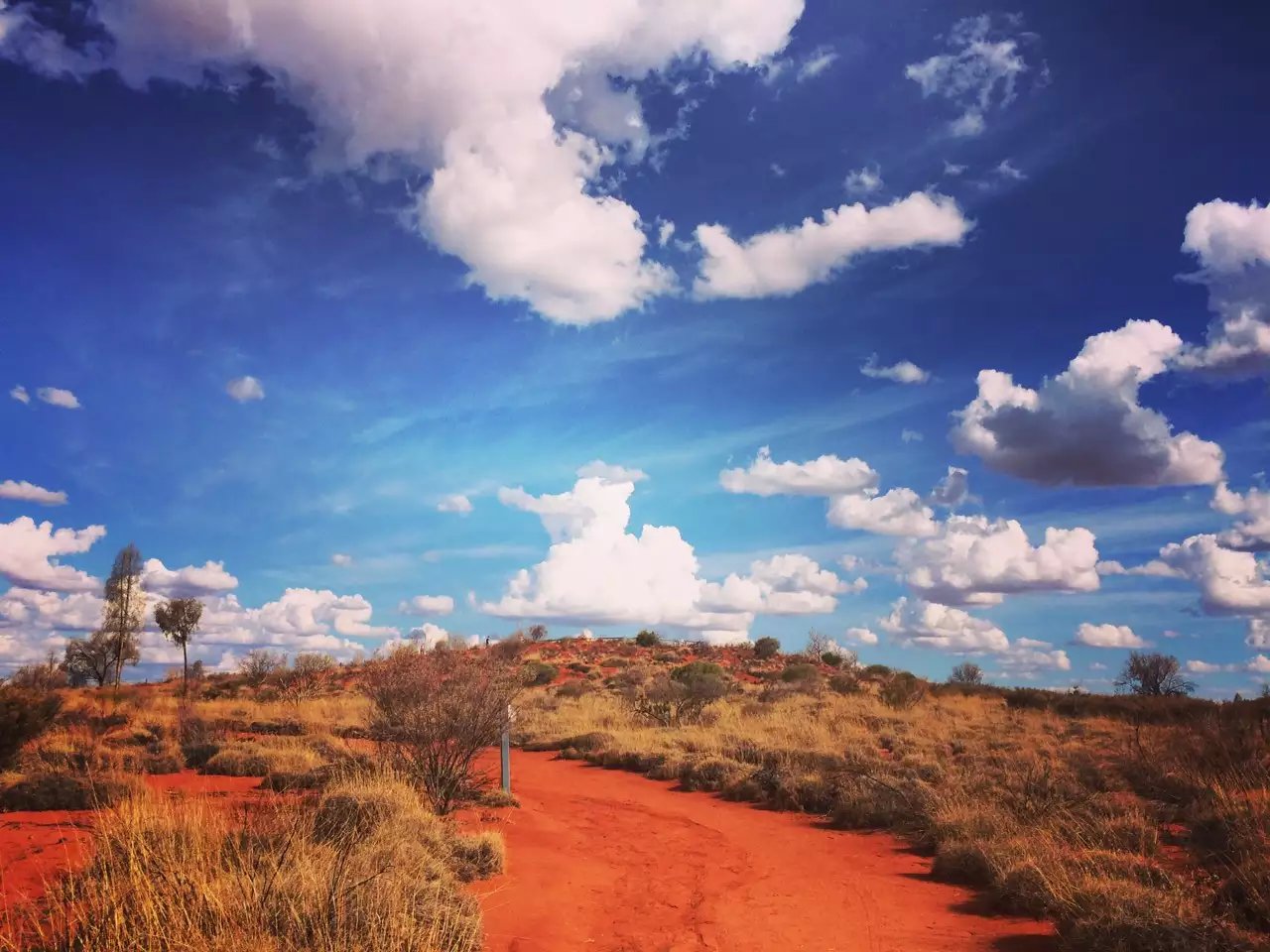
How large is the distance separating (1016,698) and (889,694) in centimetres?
744

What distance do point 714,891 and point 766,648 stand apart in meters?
49.7

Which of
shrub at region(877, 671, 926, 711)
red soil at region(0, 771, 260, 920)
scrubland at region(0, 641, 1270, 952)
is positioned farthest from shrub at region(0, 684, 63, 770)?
shrub at region(877, 671, 926, 711)

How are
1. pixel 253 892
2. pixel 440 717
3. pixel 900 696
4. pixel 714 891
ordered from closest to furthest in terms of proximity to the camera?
1. pixel 253 892
2. pixel 714 891
3. pixel 440 717
4. pixel 900 696

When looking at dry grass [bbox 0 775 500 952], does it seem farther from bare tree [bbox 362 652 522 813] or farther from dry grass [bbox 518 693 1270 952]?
dry grass [bbox 518 693 1270 952]

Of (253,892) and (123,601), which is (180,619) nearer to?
(123,601)

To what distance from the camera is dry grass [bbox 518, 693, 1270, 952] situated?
7586mm

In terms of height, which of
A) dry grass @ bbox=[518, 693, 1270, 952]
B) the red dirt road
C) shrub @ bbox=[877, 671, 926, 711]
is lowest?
the red dirt road

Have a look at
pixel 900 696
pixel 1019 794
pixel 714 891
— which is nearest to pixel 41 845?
pixel 714 891

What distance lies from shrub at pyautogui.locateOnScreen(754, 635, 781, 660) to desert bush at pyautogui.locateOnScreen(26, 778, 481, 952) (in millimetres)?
51270

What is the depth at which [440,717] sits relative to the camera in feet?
41.7

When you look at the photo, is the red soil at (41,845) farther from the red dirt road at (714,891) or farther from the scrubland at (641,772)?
the red dirt road at (714,891)

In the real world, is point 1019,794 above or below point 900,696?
below

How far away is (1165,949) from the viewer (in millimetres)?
6641

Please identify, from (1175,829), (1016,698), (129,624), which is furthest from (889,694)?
(129,624)
